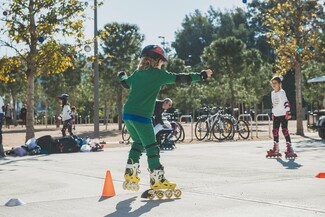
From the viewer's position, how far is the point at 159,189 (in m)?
6.15

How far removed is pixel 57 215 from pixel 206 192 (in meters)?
2.03

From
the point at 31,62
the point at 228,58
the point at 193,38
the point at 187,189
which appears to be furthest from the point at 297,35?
the point at 193,38

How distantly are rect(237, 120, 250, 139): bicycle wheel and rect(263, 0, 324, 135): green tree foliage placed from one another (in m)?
3.19

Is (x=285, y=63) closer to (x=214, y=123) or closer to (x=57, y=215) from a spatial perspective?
(x=214, y=123)

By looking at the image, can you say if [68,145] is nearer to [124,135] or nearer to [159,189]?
[124,135]

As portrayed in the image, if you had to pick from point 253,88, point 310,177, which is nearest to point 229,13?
point 253,88

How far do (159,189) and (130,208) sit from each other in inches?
27.8

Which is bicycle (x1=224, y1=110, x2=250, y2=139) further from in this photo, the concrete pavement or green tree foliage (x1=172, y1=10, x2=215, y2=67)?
green tree foliage (x1=172, y1=10, x2=215, y2=67)

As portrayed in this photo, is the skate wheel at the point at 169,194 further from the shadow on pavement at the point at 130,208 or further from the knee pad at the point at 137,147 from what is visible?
the knee pad at the point at 137,147

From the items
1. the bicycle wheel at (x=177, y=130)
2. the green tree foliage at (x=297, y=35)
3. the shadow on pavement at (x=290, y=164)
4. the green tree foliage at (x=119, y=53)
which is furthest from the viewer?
the green tree foliage at (x=119, y=53)

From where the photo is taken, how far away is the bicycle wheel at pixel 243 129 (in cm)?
1998

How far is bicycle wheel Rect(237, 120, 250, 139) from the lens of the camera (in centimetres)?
1998

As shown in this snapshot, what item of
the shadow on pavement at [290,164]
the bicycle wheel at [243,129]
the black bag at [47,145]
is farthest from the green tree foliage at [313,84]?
the shadow on pavement at [290,164]

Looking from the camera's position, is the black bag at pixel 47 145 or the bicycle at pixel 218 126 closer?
the black bag at pixel 47 145
